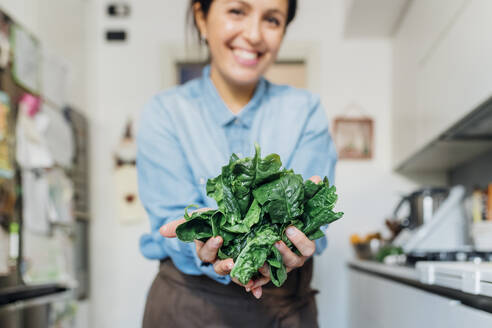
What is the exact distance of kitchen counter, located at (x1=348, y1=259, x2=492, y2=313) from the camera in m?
0.96

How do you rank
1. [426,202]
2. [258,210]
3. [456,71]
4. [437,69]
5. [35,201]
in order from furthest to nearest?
[426,202] < [35,201] < [437,69] < [456,71] < [258,210]

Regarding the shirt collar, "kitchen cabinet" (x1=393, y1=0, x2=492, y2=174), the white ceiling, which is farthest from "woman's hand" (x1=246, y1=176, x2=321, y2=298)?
the white ceiling

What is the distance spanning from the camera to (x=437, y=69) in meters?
2.03

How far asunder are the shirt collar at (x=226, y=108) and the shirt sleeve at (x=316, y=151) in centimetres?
12

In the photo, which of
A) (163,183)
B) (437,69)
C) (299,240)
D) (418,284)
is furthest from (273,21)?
(437,69)

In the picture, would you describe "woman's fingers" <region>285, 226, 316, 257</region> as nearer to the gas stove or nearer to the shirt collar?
the shirt collar

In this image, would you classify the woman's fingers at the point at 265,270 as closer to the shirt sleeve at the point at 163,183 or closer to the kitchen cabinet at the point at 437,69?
the shirt sleeve at the point at 163,183

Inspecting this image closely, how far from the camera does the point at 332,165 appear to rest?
1.00 m

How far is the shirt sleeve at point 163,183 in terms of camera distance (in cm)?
94

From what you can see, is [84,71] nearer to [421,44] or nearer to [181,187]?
[421,44]

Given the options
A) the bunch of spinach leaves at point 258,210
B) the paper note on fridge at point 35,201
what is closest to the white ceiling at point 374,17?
the paper note on fridge at point 35,201

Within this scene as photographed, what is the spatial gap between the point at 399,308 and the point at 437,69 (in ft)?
3.21

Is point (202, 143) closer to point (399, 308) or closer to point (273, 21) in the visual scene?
point (273, 21)

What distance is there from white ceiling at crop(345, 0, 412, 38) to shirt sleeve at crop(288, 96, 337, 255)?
1.65 metres
